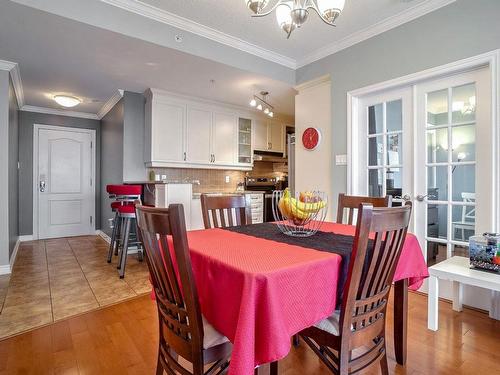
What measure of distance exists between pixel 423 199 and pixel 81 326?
298 centimetres

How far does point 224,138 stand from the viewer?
4.85 metres

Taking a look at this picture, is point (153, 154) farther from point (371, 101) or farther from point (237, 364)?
point (237, 364)

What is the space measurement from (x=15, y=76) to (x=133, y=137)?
4.93 feet

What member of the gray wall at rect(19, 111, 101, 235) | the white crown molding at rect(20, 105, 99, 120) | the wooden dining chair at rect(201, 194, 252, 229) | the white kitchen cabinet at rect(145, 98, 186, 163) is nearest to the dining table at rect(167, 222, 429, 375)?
the wooden dining chair at rect(201, 194, 252, 229)

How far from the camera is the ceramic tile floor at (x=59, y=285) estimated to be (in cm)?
223

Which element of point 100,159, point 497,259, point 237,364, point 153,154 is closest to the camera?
point 237,364

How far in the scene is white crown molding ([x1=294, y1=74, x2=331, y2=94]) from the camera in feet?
11.4

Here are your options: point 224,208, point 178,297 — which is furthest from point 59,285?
point 178,297

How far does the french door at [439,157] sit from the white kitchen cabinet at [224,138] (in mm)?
2424

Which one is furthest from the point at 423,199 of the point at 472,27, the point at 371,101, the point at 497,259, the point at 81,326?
the point at 81,326

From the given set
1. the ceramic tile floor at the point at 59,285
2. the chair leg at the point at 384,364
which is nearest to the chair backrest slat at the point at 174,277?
the chair leg at the point at 384,364

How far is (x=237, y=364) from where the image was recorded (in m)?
0.83

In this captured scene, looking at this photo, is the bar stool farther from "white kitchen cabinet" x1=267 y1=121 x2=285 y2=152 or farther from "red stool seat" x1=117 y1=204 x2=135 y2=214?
"white kitchen cabinet" x1=267 y1=121 x2=285 y2=152

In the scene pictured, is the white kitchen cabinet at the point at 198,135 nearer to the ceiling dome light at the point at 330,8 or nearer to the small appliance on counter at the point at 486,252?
the ceiling dome light at the point at 330,8
